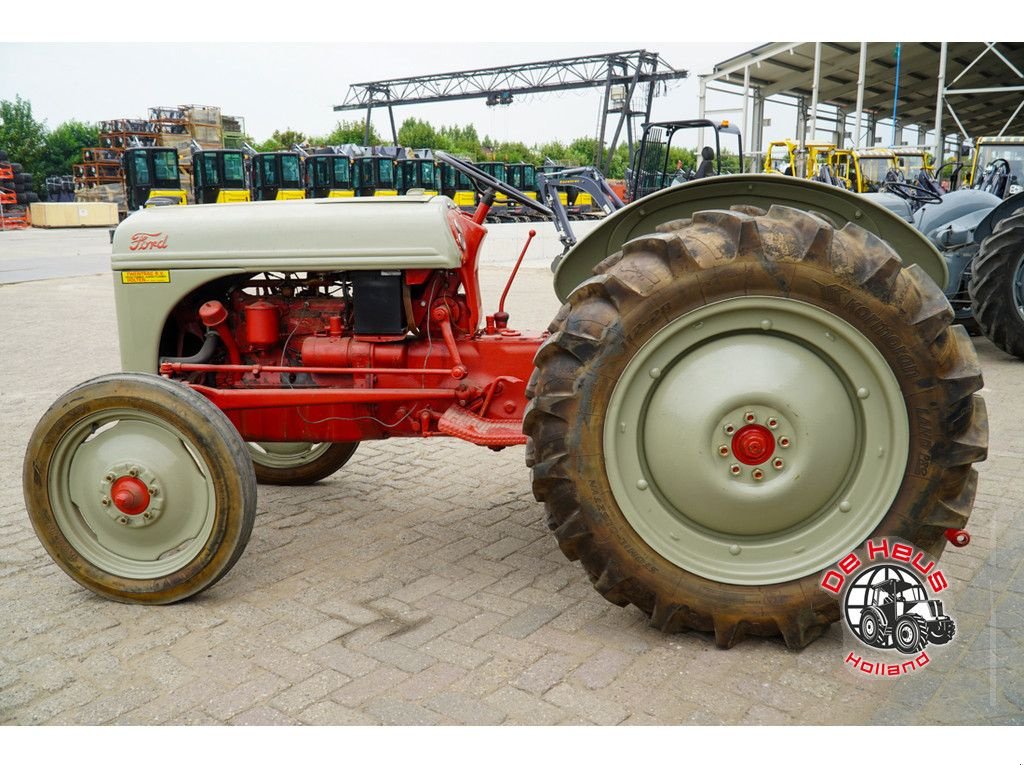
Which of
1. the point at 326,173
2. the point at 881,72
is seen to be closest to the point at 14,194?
the point at 326,173

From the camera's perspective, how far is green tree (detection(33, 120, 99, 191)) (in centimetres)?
3697

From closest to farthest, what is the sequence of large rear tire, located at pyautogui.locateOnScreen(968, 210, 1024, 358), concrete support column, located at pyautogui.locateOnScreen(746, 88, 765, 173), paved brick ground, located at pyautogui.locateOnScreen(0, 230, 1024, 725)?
paved brick ground, located at pyautogui.locateOnScreen(0, 230, 1024, 725) → large rear tire, located at pyautogui.locateOnScreen(968, 210, 1024, 358) → concrete support column, located at pyautogui.locateOnScreen(746, 88, 765, 173)

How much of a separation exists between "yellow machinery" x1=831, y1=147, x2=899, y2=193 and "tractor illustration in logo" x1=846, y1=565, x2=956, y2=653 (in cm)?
1423

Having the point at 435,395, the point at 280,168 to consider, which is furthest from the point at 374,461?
the point at 280,168

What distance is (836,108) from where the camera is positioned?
17.1 meters

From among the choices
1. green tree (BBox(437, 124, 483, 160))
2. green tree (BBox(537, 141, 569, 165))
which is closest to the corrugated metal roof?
green tree (BBox(537, 141, 569, 165))

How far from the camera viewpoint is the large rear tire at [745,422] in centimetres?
253

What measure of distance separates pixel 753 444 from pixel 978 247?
680 cm

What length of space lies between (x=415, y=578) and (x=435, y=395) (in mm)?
721

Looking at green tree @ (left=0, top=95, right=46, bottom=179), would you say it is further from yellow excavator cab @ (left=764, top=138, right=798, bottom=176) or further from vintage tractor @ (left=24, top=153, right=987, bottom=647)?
vintage tractor @ (left=24, top=153, right=987, bottom=647)

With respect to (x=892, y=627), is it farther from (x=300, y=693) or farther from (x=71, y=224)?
(x=71, y=224)

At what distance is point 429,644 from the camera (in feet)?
9.16

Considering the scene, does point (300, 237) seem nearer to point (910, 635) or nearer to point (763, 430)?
point (763, 430)

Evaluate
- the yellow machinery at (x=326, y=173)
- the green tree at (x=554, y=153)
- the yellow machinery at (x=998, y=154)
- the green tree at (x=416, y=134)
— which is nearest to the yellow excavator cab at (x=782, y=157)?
the yellow machinery at (x=998, y=154)
